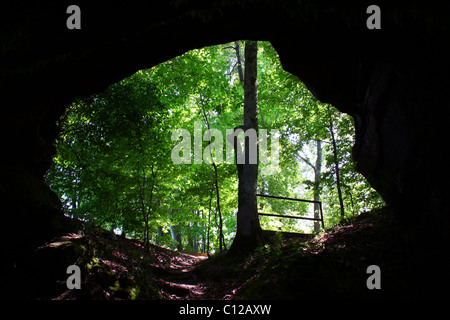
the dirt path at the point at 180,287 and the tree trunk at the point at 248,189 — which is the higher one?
the tree trunk at the point at 248,189

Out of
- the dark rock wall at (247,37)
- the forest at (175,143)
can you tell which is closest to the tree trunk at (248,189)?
the forest at (175,143)

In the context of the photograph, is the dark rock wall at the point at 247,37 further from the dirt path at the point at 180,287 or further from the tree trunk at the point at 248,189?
the tree trunk at the point at 248,189

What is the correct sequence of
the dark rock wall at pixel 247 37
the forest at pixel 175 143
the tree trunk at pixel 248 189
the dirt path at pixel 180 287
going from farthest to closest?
the tree trunk at pixel 248 189 → the forest at pixel 175 143 → the dirt path at pixel 180 287 → the dark rock wall at pixel 247 37

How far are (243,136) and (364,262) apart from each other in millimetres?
6522

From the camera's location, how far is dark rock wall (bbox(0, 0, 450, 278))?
2826 millimetres

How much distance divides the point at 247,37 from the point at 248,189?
581 centimetres

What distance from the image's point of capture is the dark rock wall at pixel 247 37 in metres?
2.83

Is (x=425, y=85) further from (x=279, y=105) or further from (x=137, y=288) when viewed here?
(x=279, y=105)

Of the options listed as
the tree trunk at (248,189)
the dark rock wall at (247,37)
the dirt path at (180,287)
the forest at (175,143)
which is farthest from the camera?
the tree trunk at (248,189)

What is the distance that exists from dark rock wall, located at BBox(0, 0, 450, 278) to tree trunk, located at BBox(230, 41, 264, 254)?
512cm

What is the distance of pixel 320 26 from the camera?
128 inches

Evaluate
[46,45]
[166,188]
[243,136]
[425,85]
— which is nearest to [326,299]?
[425,85]

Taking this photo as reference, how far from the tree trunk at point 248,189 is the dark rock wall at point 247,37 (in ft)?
16.8

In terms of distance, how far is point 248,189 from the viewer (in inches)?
344
